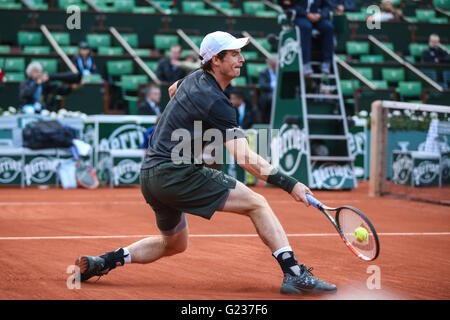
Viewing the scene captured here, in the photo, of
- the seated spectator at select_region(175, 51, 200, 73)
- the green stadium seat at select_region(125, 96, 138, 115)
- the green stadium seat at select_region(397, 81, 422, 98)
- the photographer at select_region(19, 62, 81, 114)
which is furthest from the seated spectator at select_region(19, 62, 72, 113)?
the green stadium seat at select_region(397, 81, 422, 98)

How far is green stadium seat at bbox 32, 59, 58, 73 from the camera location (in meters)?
16.2

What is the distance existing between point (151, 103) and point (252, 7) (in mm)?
8519

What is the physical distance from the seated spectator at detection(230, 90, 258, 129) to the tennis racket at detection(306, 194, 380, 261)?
30.5 ft

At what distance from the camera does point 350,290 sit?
5074mm

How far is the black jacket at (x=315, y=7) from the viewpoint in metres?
12.9

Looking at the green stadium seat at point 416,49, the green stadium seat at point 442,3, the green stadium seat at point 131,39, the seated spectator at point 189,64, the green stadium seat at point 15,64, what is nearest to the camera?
the seated spectator at point 189,64

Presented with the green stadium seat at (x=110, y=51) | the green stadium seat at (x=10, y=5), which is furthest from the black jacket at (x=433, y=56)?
the green stadium seat at (x=10, y=5)

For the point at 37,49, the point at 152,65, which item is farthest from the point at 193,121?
the point at 37,49

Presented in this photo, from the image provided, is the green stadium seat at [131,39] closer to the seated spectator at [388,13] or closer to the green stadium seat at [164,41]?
A: the green stadium seat at [164,41]

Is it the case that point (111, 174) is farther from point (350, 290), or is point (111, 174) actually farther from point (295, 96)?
point (350, 290)

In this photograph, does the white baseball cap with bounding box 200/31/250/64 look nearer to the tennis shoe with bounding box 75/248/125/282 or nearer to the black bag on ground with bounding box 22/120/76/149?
the tennis shoe with bounding box 75/248/125/282

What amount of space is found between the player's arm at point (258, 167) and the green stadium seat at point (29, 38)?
565 inches

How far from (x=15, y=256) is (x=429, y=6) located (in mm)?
19375
